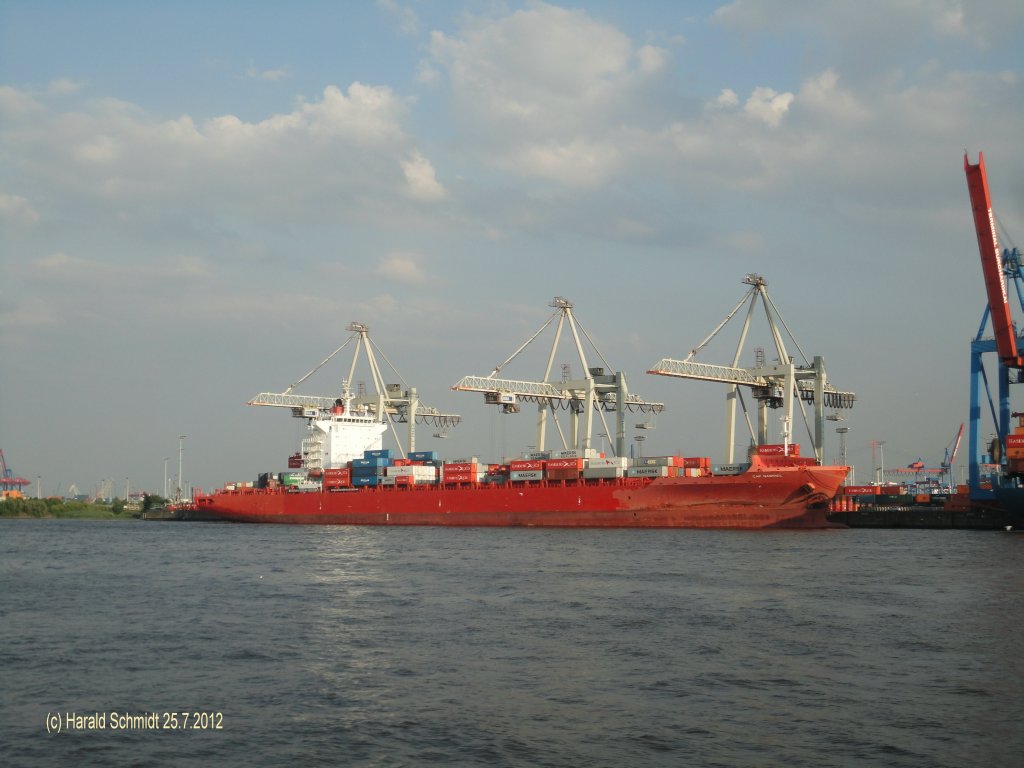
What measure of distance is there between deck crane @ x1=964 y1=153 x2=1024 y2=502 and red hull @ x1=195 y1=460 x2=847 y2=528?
11335 millimetres

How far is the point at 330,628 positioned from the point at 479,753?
29.1 ft

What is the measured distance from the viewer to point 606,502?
49.5 metres

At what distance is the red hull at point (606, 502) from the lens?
45.6 meters

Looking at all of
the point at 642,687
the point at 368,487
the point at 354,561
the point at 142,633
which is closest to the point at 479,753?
the point at 642,687

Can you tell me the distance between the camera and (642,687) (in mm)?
14219

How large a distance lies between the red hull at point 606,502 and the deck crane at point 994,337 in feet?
37.2

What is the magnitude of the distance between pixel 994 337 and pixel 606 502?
2445 centimetres

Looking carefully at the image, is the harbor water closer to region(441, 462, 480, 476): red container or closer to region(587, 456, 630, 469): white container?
region(587, 456, 630, 469): white container

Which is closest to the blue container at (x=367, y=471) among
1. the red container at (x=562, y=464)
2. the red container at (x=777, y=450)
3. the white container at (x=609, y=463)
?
the red container at (x=562, y=464)

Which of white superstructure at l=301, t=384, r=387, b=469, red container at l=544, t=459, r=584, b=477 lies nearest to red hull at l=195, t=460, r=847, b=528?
red container at l=544, t=459, r=584, b=477

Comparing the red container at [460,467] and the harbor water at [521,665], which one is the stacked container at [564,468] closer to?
the red container at [460,467]

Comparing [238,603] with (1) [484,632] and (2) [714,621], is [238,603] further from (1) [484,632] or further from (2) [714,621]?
(2) [714,621]

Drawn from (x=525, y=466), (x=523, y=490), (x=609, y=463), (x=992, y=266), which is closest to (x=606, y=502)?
(x=609, y=463)

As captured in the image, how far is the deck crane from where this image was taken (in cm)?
4897
